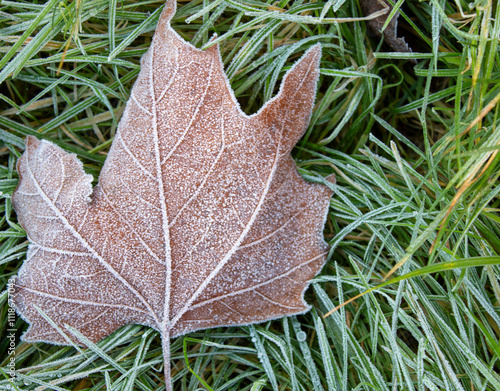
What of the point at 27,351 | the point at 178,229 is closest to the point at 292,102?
the point at 178,229

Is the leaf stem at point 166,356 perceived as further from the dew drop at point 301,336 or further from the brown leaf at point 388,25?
the brown leaf at point 388,25

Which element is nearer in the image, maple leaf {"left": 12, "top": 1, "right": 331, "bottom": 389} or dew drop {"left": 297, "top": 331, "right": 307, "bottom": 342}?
maple leaf {"left": 12, "top": 1, "right": 331, "bottom": 389}

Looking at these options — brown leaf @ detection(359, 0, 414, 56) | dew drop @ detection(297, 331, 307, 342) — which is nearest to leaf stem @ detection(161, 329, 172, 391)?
dew drop @ detection(297, 331, 307, 342)

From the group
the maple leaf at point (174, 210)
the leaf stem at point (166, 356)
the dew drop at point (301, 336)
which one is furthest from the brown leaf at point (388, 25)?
the leaf stem at point (166, 356)

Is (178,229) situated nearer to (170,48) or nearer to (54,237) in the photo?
(54,237)

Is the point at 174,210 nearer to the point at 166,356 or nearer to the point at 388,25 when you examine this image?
the point at 166,356

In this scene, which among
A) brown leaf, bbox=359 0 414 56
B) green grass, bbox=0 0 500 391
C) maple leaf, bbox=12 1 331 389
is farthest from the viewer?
brown leaf, bbox=359 0 414 56

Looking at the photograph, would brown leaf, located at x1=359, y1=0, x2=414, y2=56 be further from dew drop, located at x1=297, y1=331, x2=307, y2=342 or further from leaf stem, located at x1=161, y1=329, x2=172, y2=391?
leaf stem, located at x1=161, y1=329, x2=172, y2=391
